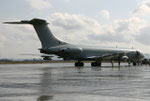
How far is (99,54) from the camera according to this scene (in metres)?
62.1

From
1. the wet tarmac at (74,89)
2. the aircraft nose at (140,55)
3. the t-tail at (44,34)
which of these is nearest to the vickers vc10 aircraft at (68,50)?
the t-tail at (44,34)

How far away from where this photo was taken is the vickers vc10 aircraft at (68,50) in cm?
5384

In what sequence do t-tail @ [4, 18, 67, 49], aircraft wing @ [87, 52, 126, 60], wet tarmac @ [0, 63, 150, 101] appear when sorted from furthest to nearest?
aircraft wing @ [87, 52, 126, 60] < t-tail @ [4, 18, 67, 49] < wet tarmac @ [0, 63, 150, 101]

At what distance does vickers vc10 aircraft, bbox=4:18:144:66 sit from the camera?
53.8m

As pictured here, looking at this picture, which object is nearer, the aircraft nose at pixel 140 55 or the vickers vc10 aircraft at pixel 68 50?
the vickers vc10 aircraft at pixel 68 50

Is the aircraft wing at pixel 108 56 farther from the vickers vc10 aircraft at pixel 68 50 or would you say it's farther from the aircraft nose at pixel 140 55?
the aircraft nose at pixel 140 55

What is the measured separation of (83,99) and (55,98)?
41.5 inches

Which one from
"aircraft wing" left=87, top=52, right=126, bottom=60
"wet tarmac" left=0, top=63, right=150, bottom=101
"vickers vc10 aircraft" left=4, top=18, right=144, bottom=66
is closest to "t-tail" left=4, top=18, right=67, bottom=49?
"vickers vc10 aircraft" left=4, top=18, right=144, bottom=66

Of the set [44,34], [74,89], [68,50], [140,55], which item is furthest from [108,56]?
[74,89]

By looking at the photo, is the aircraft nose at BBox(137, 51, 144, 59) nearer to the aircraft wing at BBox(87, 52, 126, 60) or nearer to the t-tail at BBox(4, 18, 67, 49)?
the aircraft wing at BBox(87, 52, 126, 60)

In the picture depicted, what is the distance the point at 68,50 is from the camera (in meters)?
55.5

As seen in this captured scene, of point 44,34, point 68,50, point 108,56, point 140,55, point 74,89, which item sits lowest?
point 74,89

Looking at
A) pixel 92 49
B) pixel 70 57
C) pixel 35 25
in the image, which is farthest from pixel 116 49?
pixel 35 25

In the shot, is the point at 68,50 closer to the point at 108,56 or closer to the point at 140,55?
the point at 108,56
